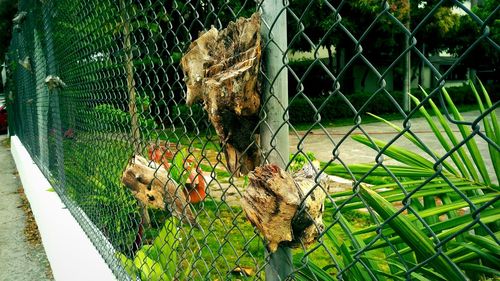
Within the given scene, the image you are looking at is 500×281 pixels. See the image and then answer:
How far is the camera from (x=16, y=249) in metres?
4.21

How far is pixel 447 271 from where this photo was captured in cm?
97

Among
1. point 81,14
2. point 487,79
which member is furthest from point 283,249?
point 487,79

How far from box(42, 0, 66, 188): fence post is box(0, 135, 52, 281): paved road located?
74cm

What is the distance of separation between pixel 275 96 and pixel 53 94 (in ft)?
10.7

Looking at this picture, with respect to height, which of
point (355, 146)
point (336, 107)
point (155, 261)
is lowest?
point (355, 146)

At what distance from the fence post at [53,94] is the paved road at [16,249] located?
0.74 m

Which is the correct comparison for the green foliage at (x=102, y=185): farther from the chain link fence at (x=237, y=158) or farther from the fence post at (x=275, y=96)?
the fence post at (x=275, y=96)

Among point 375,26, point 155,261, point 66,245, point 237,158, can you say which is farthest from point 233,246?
point 375,26

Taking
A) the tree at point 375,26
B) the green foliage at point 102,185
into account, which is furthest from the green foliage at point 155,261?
the tree at point 375,26

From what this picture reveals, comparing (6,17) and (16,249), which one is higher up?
(6,17)

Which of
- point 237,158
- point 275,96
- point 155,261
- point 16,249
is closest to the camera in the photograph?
point 275,96

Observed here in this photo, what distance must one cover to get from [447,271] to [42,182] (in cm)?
422

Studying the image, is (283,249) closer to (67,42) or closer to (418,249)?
(418,249)

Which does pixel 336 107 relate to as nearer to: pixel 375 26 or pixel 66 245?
pixel 375 26
